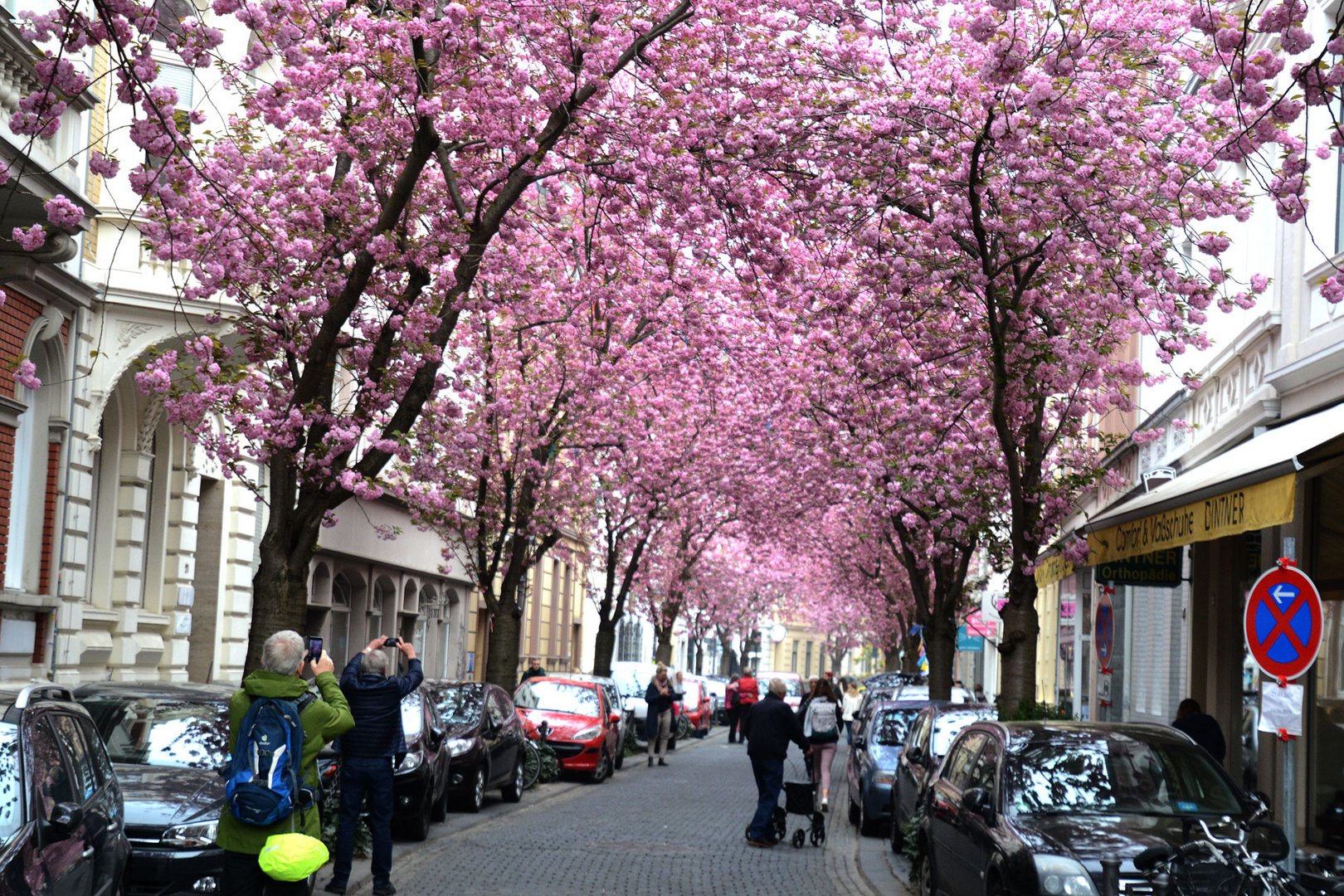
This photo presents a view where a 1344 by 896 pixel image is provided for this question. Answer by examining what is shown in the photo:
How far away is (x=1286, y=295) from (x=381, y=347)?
8.93 m

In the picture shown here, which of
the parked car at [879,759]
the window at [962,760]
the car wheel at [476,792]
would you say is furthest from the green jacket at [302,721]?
the parked car at [879,759]

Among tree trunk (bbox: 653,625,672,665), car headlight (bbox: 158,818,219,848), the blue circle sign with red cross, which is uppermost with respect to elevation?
the blue circle sign with red cross

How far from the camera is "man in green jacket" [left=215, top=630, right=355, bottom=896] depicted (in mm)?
8242

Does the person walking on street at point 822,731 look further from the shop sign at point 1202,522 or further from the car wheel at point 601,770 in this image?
the car wheel at point 601,770

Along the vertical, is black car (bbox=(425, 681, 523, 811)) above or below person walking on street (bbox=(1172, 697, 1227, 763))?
below

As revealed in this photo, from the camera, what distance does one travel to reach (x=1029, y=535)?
1775 centimetres

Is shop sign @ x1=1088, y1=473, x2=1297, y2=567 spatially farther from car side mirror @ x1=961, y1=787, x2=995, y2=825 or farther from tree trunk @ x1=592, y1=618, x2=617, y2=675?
tree trunk @ x1=592, y1=618, x2=617, y2=675

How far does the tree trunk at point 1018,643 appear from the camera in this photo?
1791 centimetres

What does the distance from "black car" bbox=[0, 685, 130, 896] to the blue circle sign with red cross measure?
22.5 ft

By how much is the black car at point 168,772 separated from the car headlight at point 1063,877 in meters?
4.52

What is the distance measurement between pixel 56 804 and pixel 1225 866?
5.25 m

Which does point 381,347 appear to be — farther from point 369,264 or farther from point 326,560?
point 326,560

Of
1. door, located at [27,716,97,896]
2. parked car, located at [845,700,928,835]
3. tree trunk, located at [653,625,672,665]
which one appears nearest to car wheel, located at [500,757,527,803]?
parked car, located at [845,700,928,835]

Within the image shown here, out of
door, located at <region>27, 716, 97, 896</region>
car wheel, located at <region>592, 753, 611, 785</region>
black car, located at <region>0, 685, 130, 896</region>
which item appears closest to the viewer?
black car, located at <region>0, 685, 130, 896</region>
